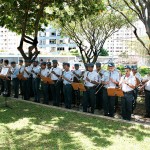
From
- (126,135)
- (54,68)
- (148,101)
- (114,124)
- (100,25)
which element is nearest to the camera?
(126,135)

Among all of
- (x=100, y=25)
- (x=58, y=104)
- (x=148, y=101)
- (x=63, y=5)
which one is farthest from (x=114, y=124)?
(x=100, y=25)

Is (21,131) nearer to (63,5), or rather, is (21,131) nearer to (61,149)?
(61,149)

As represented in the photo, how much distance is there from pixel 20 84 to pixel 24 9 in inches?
149

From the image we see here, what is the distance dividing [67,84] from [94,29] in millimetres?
16301

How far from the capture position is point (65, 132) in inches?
353

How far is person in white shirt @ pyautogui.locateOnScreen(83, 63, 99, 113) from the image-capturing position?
1148 centimetres

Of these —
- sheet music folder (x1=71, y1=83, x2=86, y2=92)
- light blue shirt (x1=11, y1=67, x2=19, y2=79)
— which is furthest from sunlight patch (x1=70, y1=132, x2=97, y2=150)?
light blue shirt (x1=11, y1=67, x2=19, y2=79)

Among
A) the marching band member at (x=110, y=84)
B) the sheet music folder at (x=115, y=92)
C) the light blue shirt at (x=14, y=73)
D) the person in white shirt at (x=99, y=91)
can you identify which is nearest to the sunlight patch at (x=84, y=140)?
the sheet music folder at (x=115, y=92)

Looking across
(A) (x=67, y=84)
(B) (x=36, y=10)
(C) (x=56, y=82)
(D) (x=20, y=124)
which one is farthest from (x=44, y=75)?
(B) (x=36, y=10)

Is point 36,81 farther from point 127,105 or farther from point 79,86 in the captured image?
point 127,105

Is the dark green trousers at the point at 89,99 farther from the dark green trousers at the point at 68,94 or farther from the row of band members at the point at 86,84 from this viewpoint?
the dark green trousers at the point at 68,94

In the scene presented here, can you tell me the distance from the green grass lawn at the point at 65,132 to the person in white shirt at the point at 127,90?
2.46 feet

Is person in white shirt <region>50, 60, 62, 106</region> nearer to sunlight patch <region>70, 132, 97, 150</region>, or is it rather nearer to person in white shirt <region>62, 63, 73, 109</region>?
person in white shirt <region>62, 63, 73, 109</region>

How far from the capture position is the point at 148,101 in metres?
11.2
